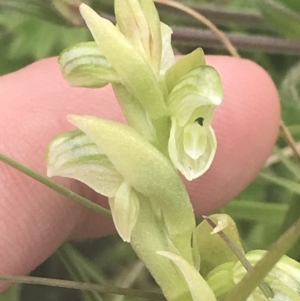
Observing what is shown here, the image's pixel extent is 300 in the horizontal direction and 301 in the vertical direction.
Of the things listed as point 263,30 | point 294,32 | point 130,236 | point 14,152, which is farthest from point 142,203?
point 263,30

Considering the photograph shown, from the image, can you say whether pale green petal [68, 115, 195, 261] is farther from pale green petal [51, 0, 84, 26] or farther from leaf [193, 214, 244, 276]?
pale green petal [51, 0, 84, 26]

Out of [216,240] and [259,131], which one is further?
[259,131]

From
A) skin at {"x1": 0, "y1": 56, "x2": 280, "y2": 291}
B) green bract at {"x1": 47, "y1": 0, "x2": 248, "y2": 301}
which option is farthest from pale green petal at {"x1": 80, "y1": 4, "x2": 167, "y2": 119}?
skin at {"x1": 0, "y1": 56, "x2": 280, "y2": 291}

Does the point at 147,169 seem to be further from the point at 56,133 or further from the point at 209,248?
the point at 56,133

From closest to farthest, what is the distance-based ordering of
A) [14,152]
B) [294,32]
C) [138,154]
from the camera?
[138,154]
[14,152]
[294,32]

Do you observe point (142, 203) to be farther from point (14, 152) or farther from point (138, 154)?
point (14, 152)

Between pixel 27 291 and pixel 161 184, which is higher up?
pixel 161 184

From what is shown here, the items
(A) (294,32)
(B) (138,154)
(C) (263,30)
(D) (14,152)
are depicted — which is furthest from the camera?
(C) (263,30)
